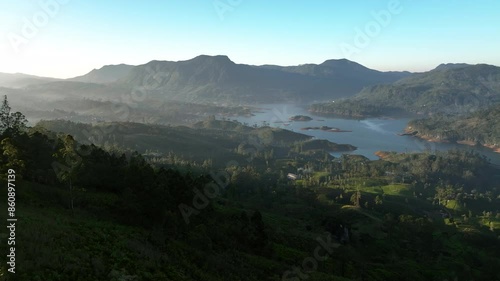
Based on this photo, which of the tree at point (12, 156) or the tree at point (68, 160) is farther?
the tree at point (12, 156)

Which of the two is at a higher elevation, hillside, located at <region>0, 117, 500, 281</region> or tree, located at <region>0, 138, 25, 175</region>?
tree, located at <region>0, 138, 25, 175</region>

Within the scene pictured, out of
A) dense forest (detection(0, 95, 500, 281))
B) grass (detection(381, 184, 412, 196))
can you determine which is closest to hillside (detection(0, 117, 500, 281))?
dense forest (detection(0, 95, 500, 281))

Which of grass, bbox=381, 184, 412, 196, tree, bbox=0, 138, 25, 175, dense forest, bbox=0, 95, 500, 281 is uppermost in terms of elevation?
tree, bbox=0, 138, 25, 175

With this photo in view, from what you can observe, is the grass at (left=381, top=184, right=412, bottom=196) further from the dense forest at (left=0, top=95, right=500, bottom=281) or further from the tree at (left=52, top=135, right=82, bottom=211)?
the tree at (left=52, top=135, right=82, bottom=211)

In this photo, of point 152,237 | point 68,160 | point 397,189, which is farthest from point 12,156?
point 397,189

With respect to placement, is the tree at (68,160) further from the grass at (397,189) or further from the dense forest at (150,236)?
the grass at (397,189)

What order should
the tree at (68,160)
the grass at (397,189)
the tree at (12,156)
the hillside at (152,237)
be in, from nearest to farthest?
1. the hillside at (152,237)
2. the tree at (68,160)
3. the tree at (12,156)
4. the grass at (397,189)

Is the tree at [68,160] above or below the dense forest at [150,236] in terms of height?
above

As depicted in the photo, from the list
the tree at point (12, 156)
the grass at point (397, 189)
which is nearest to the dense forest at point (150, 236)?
the tree at point (12, 156)

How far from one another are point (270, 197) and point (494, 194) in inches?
5918

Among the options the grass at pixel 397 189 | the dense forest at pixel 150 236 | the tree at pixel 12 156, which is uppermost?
the tree at pixel 12 156

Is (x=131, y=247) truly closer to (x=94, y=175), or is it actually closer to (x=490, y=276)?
(x=94, y=175)

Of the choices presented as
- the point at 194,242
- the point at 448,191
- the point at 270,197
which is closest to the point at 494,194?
the point at 448,191

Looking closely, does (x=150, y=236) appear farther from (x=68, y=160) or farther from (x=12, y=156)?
(x=12, y=156)
